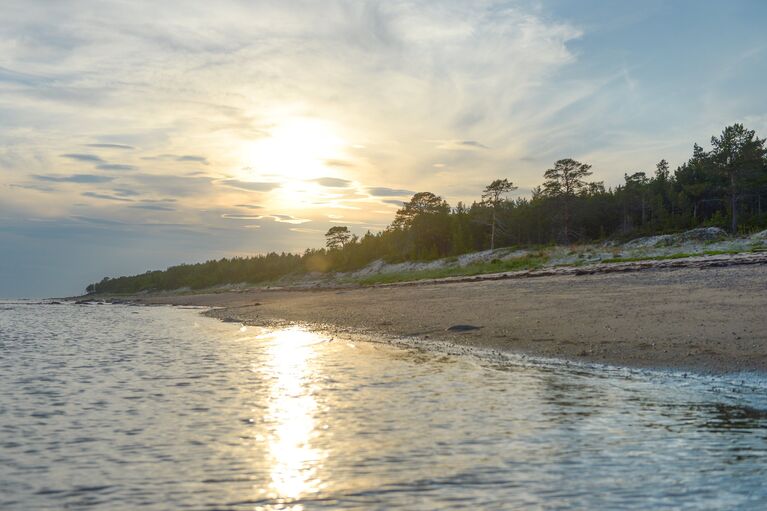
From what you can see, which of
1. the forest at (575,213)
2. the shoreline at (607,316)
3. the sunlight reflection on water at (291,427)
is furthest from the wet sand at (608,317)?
the forest at (575,213)

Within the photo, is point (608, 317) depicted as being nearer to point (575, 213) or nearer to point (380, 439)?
point (380, 439)

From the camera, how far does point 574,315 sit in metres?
19.0

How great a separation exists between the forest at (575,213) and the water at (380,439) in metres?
56.4

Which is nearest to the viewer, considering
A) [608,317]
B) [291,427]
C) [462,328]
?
[291,427]

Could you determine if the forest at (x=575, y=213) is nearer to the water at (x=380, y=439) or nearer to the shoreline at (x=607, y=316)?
the shoreline at (x=607, y=316)

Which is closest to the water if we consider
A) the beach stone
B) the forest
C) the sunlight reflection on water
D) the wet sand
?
the sunlight reflection on water

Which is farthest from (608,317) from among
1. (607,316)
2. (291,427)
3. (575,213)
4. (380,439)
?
(575,213)

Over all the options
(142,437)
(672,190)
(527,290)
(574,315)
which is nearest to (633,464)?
(142,437)

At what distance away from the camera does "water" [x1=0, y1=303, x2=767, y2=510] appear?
18.8 feet

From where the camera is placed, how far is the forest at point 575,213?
66750mm

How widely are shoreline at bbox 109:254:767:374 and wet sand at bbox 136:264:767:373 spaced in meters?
0.03

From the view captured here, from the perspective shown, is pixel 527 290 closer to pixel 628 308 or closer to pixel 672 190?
pixel 628 308

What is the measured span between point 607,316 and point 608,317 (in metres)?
0.16

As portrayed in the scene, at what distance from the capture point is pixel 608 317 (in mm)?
17953
